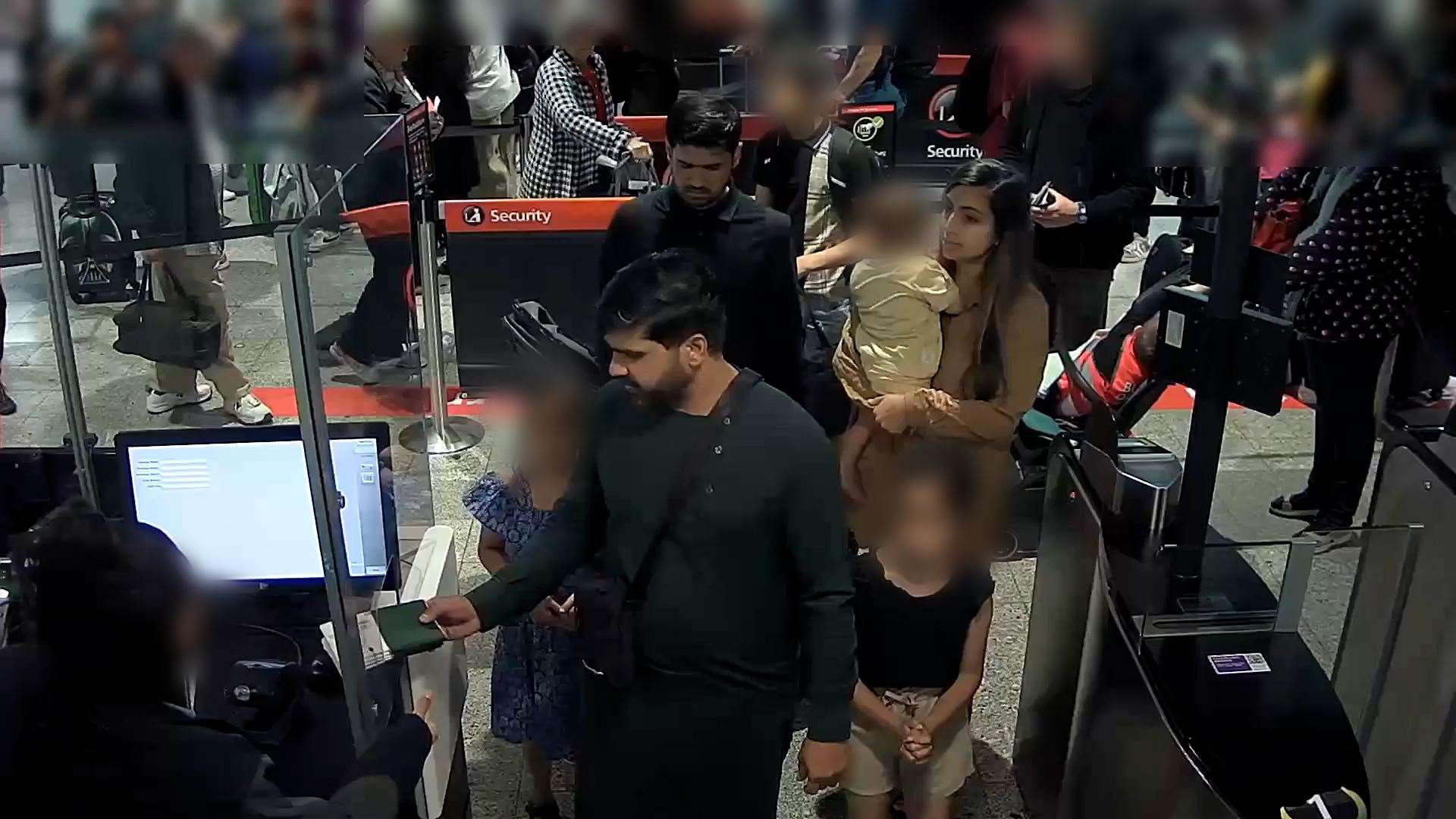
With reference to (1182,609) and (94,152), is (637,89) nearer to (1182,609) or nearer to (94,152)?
(1182,609)

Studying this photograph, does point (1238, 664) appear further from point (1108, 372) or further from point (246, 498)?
point (1108, 372)

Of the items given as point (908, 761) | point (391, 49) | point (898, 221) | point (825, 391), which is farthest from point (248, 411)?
point (391, 49)

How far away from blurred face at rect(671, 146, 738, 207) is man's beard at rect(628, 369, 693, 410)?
884mm

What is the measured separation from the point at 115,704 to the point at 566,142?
366 cm

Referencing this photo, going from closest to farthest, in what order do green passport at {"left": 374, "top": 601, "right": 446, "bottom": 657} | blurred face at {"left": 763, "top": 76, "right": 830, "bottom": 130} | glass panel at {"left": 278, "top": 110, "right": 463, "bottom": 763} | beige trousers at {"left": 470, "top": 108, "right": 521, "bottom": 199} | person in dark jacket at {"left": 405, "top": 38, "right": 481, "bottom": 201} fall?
person in dark jacket at {"left": 405, "top": 38, "right": 481, "bottom": 201} → blurred face at {"left": 763, "top": 76, "right": 830, "bottom": 130} → glass panel at {"left": 278, "top": 110, "right": 463, "bottom": 763} → green passport at {"left": 374, "top": 601, "right": 446, "bottom": 657} → beige trousers at {"left": 470, "top": 108, "right": 521, "bottom": 199}

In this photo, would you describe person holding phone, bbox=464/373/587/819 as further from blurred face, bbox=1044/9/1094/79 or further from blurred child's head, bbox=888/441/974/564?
blurred face, bbox=1044/9/1094/79

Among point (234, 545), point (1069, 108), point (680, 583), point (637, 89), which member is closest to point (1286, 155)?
point (1069, 108)

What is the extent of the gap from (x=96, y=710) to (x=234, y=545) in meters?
0.89

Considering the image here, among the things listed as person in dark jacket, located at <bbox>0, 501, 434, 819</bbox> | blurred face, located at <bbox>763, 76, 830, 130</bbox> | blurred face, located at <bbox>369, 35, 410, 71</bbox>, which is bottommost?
person in dark jacket, located at <bbox>0, 501, 434, 819</bbox>

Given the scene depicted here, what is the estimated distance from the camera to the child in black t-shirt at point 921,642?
2.32 meters

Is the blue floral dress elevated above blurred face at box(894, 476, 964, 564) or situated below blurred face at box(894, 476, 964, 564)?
below

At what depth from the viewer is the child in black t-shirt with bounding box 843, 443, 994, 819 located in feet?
7.61

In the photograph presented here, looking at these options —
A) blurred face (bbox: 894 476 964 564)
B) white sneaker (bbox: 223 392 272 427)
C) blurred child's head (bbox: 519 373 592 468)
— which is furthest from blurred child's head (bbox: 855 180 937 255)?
white sneaker (bbox: 223 392 272 427)

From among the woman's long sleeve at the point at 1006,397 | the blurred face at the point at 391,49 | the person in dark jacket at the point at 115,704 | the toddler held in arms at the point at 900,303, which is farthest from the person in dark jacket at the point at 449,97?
the woman's long sleeve at the point at 1006,397
